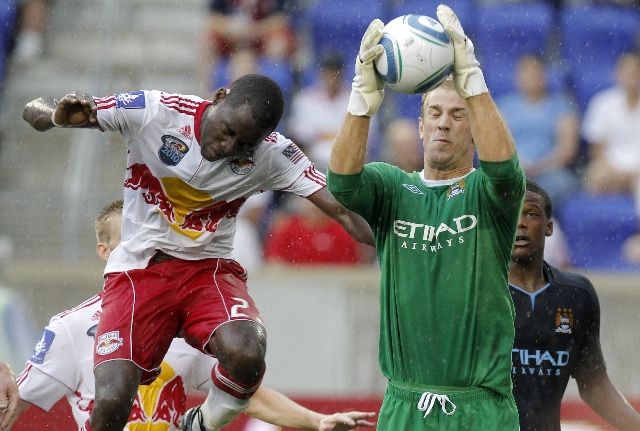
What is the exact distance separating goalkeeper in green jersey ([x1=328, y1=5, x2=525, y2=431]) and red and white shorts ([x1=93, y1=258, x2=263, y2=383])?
99 centimetres

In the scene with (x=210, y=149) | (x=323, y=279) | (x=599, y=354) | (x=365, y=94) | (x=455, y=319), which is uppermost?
(x=365, y=94)

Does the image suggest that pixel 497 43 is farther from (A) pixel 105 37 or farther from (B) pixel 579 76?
(A) pixel 105 37

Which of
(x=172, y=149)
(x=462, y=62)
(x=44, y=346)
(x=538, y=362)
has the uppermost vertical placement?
(x=462, y=62)

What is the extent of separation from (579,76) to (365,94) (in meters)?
8.11

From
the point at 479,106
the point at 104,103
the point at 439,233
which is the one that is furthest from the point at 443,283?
the point at 104,103

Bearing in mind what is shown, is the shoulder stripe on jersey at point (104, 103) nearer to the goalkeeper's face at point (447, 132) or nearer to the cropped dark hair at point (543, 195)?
the goalkeeper's face at point (447, 132)

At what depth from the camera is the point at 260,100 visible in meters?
6.04

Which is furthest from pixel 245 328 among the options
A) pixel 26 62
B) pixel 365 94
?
pixel 26 62

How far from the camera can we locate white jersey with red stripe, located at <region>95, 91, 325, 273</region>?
6.29m

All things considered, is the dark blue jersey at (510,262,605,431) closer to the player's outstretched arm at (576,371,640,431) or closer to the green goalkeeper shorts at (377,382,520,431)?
the player's outstretched arm at (576,371,640,431)

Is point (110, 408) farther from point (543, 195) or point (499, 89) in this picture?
point (499, 89)

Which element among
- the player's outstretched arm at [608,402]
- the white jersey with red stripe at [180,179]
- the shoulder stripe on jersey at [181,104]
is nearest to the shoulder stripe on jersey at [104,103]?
the white jersey with red stripe at [180,179]

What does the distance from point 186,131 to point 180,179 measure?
23 centimetres

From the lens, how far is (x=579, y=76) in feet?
43.2
